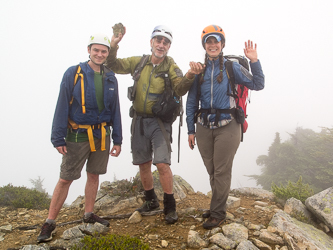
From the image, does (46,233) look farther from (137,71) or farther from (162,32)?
(162,32)

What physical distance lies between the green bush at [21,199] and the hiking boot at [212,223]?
5.48 m

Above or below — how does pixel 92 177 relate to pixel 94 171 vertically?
below

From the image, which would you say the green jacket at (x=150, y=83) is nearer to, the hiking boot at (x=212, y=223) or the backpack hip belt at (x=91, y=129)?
the backpack hip belt at (x=91, y=129)

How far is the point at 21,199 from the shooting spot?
7398 millimetres

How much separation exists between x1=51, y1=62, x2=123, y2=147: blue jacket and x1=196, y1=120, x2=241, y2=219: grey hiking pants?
1.92m

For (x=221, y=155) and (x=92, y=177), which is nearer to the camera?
(x=221, y=155)

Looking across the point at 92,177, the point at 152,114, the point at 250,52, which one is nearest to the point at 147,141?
the point at 152,114

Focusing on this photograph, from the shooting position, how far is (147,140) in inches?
207

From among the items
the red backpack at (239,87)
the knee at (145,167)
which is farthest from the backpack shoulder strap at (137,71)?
the red backpack at (239,87)

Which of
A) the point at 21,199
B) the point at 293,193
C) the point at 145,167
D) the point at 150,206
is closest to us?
the point at 145,167

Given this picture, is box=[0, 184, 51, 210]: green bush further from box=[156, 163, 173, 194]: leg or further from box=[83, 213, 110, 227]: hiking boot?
box=[156, 163, 173, 194]: leg

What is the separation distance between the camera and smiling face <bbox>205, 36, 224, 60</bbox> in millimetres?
→ 4730

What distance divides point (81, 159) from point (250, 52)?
383cm

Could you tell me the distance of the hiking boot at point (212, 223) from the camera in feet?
15.3
